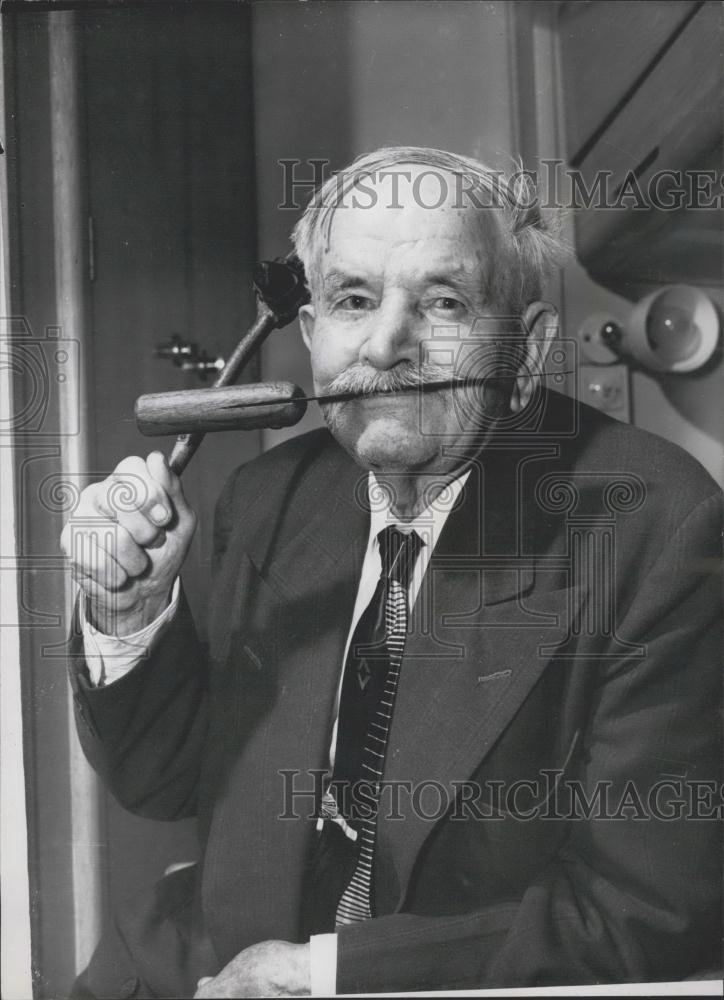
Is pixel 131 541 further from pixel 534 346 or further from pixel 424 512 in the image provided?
pixel 534 346

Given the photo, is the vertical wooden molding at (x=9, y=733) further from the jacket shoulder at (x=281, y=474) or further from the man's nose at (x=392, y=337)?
the man's nose at (x=392, y=337)

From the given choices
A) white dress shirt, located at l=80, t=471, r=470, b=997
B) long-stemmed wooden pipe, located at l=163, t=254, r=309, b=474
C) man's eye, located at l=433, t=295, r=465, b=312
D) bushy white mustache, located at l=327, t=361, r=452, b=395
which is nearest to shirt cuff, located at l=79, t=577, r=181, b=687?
white dress shirt, located at l=80, t=471, r=470, b=997

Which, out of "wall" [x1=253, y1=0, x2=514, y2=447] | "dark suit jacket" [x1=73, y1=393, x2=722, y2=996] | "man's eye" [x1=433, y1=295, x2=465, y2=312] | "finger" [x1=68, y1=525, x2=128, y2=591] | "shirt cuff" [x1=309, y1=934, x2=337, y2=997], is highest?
"wall" [x1=253, y1=0, x2=514, y2=447]

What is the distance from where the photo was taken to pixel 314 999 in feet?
2.79

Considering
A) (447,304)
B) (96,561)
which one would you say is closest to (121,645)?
(96,561)

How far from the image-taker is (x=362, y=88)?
872mm

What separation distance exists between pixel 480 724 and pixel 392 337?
37cm

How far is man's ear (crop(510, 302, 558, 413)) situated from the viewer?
860 millimetres

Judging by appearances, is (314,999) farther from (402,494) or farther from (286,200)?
(286,200)

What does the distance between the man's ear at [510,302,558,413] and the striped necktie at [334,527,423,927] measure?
17 cm

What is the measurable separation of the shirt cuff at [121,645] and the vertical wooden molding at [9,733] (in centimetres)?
8

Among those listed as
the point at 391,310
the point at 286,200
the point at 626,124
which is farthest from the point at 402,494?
the point at 626,124

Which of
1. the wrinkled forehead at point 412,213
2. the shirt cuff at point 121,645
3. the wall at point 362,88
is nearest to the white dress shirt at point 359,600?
the shirt cuff at point 121,645

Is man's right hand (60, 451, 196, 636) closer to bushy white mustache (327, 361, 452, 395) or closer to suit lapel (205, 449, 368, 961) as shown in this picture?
suit lapel (205, 449, 368, 961)
